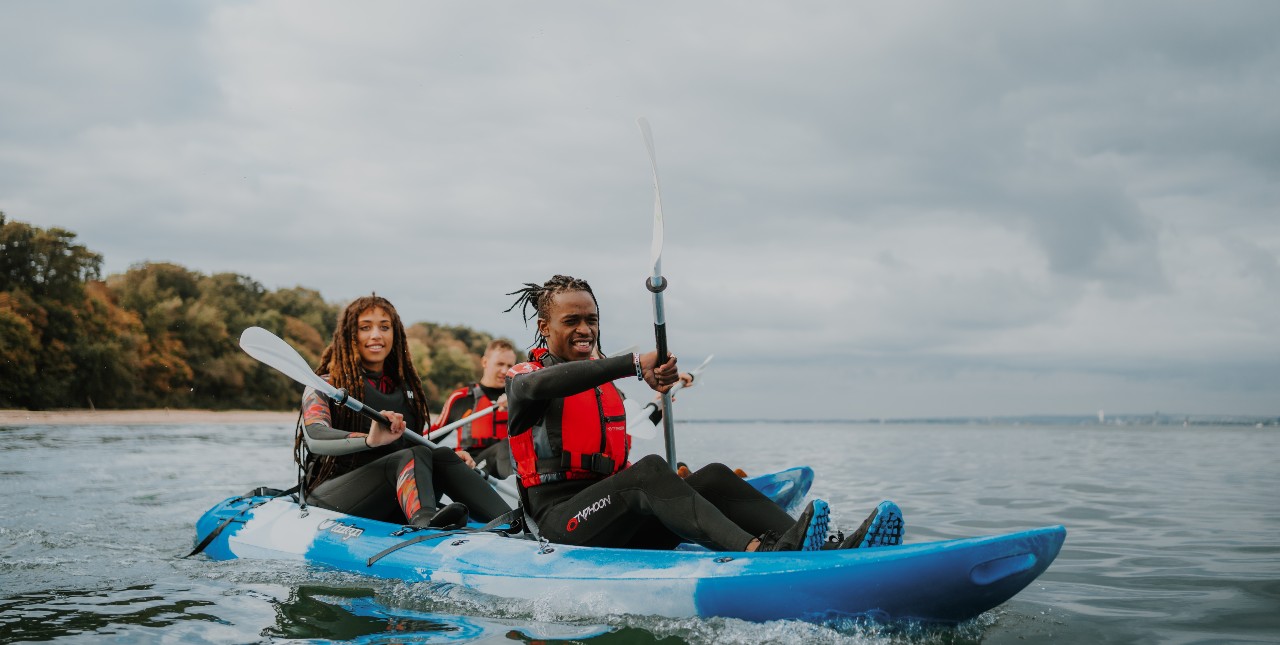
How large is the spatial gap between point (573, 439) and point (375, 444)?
5.45ft

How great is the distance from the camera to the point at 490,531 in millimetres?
4457

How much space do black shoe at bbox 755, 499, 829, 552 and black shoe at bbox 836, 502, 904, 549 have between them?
111mm

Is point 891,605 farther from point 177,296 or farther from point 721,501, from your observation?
point 177,296

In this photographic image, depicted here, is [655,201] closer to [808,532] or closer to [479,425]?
[808,532]

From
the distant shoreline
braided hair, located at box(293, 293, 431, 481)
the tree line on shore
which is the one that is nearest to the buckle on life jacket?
braided hair, located at box(293, 293, 431, 481)

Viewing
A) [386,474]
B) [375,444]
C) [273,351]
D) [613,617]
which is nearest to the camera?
[613,617]

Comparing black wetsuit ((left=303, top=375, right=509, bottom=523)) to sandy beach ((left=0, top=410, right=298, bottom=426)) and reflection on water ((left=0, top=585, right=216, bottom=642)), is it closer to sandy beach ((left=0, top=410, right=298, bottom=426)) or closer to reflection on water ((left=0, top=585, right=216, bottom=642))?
reflection on water ((left=0, top=585, right=216, bottom=642))

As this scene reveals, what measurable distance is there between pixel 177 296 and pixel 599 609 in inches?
1915

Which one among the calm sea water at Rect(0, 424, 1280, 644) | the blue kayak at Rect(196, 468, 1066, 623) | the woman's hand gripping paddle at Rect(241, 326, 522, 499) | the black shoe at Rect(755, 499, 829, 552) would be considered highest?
the woman's hand gripping paddle at Rect(241, 326, 522, 499)

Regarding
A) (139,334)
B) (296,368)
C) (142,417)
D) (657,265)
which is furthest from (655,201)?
(139,334)

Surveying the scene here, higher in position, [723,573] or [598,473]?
[598,473]

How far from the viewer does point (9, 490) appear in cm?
1044

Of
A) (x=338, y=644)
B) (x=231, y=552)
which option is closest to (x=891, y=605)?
(x=338, y=644)

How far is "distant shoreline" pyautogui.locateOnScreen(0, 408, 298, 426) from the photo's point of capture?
3334 centimetres
